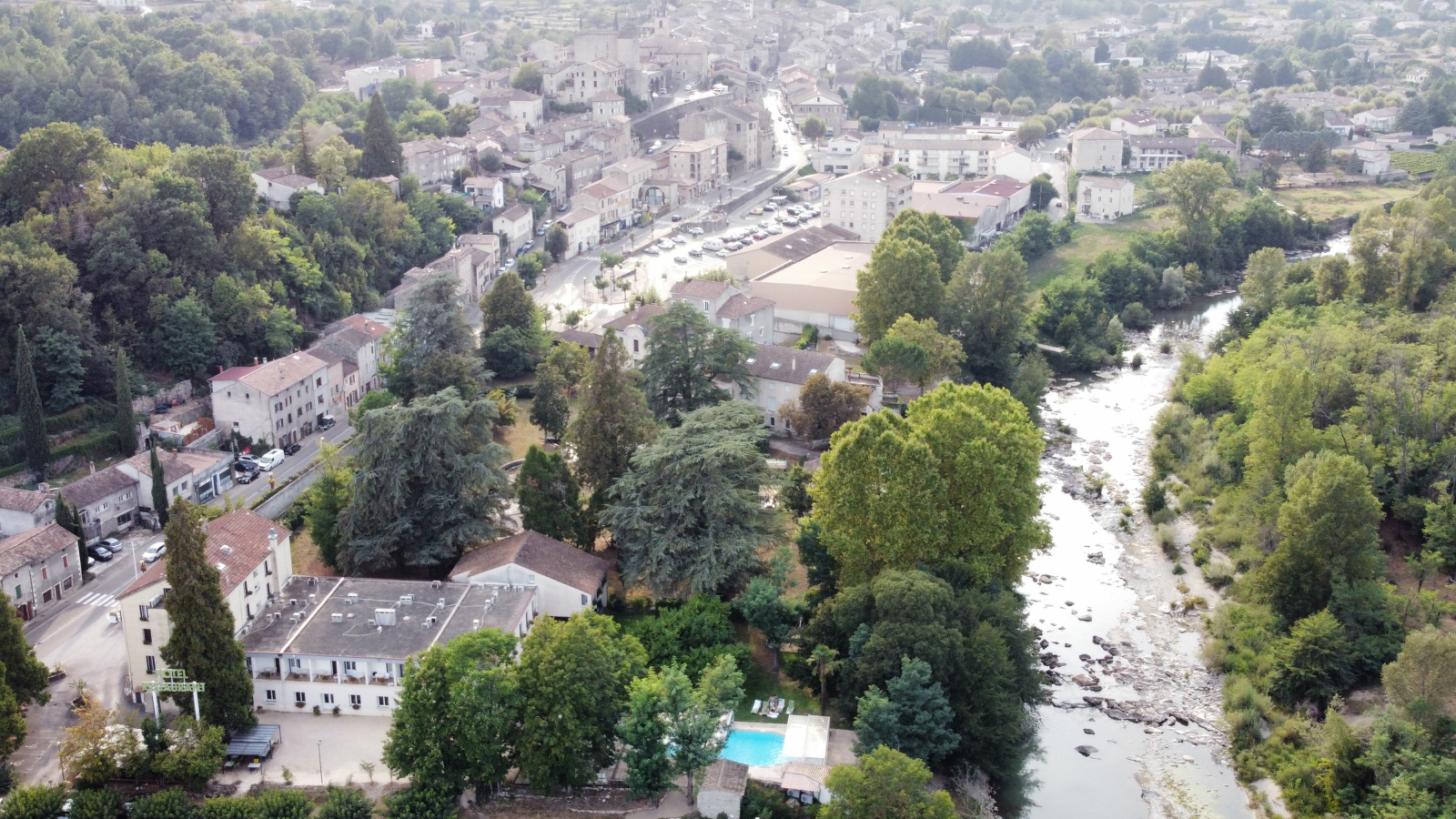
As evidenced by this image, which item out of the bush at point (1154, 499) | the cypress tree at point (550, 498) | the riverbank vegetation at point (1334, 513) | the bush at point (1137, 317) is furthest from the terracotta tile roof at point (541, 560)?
the bush at point (1137, 317)

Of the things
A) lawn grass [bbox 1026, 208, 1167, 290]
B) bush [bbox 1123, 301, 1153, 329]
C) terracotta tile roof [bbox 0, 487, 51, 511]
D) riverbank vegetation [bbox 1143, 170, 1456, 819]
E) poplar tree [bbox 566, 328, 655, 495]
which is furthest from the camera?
lawn grass [bbox 1026, 208, 1167, 290]

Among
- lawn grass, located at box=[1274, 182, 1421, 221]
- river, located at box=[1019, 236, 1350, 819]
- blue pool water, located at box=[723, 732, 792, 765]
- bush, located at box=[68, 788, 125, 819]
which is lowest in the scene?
river, located at box=[1019, 236, 1350, 819]

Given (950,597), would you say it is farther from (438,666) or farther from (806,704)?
(438,666)

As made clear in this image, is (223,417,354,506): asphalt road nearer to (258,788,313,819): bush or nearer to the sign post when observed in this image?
the sign post

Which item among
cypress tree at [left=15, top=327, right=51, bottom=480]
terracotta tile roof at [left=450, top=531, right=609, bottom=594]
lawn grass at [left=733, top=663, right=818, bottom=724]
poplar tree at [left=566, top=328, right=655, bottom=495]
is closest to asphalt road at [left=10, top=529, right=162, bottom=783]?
cypress tree at [left=15, top=327, right=51, bottom=480]

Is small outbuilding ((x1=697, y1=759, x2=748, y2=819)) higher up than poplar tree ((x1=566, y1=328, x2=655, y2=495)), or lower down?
lower down

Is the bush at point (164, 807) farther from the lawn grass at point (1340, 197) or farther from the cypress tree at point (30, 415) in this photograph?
the lawn grass at point (1340, 197)

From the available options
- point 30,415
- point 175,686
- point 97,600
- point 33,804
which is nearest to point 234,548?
point 175,686

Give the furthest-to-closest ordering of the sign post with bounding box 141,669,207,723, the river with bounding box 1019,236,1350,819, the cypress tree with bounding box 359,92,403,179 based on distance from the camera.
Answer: the cypress tree with bounding box 359,92,403,179, the river with bounding box 1019,236,1350,819, the sign post with bounding box 141,669,207,723
